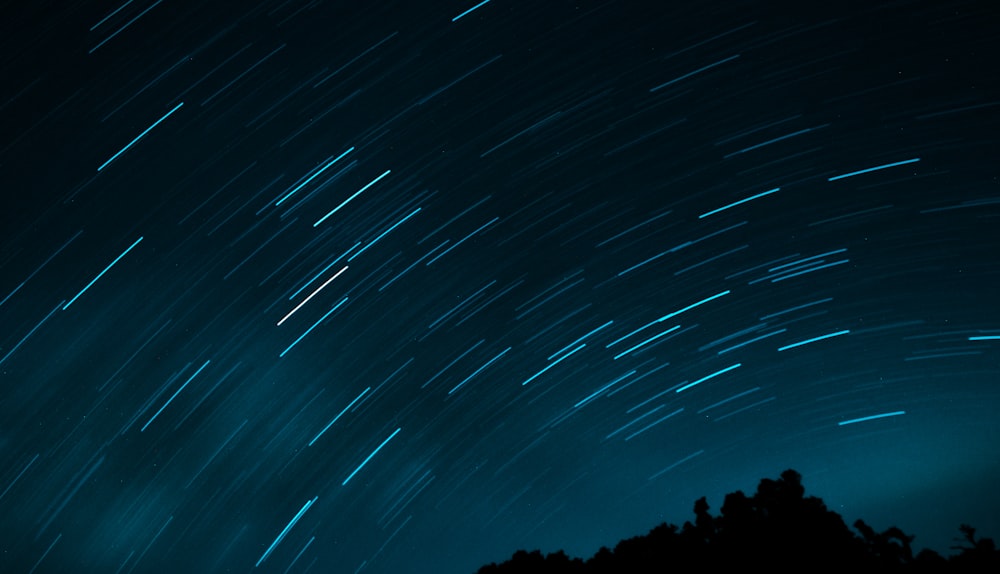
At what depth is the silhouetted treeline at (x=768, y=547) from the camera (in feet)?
60.6

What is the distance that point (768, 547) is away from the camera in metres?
19.3

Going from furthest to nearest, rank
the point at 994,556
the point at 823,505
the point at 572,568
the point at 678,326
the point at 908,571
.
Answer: the point at 678,326 → the point at 572,568 → the point at 823,505 → the point at 908,571 → the point at 994,556

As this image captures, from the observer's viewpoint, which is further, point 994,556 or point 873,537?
point 873,537

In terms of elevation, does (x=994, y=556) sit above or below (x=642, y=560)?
Result: below

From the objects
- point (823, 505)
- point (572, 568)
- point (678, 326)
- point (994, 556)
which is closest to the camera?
point (994, 556)

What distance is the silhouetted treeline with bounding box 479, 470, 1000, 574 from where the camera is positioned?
1848cm

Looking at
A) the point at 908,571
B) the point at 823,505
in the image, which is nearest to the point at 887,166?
the point at 823,505

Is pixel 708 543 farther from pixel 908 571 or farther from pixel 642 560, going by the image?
pixel 908 571

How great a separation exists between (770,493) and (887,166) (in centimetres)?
1158

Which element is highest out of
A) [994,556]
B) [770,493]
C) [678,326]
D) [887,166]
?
[887,166]

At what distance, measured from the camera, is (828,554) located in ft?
60.7

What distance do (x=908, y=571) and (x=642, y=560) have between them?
25.5 feet

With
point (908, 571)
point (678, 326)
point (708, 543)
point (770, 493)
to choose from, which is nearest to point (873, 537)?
point (908, 571)

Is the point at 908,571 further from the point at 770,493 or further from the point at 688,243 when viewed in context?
the point at 688,243
